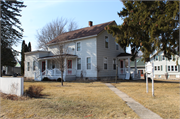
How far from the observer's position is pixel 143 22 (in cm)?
1263

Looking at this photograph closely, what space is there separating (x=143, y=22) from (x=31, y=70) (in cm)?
1966

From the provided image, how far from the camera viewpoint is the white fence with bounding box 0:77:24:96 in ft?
24.9

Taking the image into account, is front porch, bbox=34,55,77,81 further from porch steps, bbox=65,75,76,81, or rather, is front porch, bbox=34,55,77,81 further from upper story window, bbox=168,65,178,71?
upper story window, bbox=168,65,178,71

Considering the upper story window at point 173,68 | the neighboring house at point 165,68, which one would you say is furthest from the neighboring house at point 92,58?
the upper story window at point 173,68

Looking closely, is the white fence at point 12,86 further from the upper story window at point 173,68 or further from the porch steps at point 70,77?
the upper story window at point 173,68

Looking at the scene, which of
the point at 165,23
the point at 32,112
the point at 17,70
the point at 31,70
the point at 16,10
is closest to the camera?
the point at 32,112

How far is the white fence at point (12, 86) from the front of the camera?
760 centimetres

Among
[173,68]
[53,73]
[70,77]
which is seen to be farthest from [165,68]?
[53,73]

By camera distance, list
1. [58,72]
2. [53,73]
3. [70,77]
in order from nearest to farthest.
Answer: [70,77] → [58,72] → [53,73]

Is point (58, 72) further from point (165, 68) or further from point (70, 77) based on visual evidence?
point (165, 68)

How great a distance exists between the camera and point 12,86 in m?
8.02

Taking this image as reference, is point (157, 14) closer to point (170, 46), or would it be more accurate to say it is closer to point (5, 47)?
point (170, 46)

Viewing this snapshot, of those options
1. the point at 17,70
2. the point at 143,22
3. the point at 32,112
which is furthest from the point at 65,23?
the point at 32,112

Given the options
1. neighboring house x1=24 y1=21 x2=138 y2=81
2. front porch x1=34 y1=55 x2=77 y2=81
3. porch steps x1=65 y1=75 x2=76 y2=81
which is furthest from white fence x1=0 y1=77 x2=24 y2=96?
porch steps x1=65 y1=75 x2=76 y2=81
